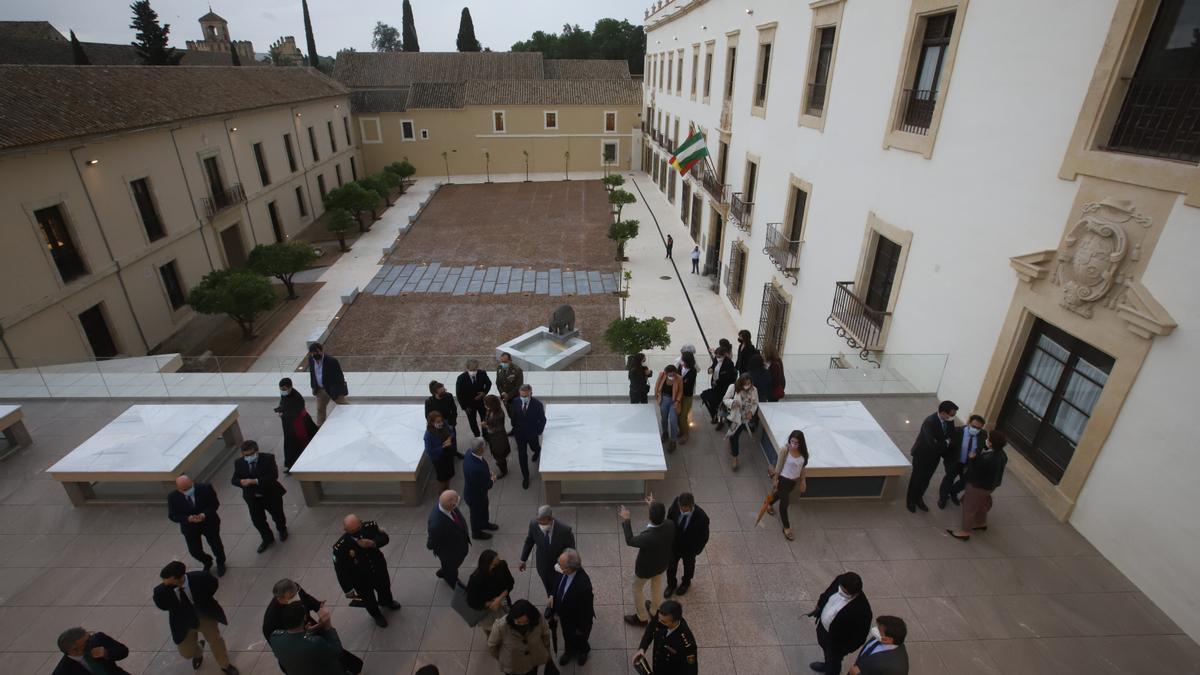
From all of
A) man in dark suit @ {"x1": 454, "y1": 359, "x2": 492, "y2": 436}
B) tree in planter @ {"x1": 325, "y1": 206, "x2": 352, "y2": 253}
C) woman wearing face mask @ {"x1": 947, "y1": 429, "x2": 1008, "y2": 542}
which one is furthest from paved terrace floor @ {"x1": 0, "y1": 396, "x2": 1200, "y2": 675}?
tree in planter @ {"x1": 325, "y1": 206, "x2": 352, "y2": 253}

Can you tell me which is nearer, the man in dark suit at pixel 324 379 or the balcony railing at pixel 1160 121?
the balcony railing at pixel 1160 121

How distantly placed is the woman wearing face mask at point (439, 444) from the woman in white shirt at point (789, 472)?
383cm

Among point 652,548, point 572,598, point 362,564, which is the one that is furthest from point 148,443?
point 652,548

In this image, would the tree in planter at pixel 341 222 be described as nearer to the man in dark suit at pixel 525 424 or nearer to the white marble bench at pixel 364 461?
the white marble bench at pixel 364 461

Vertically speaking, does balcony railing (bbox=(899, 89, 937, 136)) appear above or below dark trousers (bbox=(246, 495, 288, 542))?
above

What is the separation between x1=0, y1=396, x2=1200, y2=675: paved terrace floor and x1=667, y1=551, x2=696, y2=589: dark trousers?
265mm

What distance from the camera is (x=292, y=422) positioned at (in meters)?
7.13

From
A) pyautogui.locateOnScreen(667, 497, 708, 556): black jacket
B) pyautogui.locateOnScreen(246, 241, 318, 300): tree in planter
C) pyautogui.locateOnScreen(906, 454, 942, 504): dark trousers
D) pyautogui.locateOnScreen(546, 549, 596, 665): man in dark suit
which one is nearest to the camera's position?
pyautogui.locateOnScreen(546, 549, 596, 665): man in dark suit

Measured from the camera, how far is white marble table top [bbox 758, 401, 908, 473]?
660 centimetres

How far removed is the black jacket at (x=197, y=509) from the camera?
17.9ft

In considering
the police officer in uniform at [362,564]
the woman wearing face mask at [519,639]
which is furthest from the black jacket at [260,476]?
the woman wearing face mask at [519,639]

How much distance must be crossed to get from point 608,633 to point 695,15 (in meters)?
23.6

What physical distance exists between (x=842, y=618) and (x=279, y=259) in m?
20.5

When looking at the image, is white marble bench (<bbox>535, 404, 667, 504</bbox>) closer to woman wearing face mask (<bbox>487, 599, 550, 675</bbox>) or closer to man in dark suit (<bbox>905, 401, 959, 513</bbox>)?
woman wearing face mask (<bbox>487, 599, 550, 675</bbox>)
